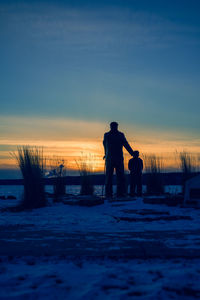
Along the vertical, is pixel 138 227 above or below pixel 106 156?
below

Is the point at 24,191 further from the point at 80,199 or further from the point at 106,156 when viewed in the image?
the point at 106,156

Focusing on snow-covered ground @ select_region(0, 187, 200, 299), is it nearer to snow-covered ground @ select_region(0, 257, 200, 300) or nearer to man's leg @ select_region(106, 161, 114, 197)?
snow-covered ground @ select_region(0, 257, 200, 300)

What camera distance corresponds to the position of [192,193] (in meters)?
4.05

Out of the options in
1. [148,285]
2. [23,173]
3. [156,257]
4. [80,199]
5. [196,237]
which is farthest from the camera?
[23,173]

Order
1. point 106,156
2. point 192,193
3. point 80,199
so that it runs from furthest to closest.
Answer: point 106,156
point 80,199
point 192,193

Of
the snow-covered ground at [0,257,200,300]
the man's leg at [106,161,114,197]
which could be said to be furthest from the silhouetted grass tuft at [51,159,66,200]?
the snow-covered ground at [0,257,200,300]

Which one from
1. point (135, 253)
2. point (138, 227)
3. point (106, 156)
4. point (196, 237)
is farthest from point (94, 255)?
point (106, 156)

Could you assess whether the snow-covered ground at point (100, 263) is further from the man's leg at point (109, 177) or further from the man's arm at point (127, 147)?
the man's arm at point (127, 147)

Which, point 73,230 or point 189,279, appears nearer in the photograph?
point 189,279

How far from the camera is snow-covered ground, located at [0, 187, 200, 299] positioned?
1.07 metres

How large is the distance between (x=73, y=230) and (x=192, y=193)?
7.61 ft

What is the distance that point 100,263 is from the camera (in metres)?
1.38

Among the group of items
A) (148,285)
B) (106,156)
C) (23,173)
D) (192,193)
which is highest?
(106,156)

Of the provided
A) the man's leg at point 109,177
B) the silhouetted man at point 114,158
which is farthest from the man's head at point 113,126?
the man's leg at point 109,177
